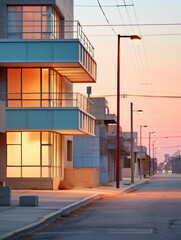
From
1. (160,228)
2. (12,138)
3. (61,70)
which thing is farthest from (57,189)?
(160,228)

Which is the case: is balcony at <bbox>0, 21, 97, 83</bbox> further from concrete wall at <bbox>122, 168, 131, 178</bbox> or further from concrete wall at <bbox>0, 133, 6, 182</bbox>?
concrete wall at <bbox>122, 168, 131, 178</bbox>

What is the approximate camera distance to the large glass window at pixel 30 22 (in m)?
44.2

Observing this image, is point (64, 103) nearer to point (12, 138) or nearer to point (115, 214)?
point (12, 138)

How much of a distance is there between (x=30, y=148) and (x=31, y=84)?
452cm

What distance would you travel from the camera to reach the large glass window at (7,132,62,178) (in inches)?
1689

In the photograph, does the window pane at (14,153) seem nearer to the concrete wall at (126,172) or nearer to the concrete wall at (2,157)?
the concrete wall at (2,157)

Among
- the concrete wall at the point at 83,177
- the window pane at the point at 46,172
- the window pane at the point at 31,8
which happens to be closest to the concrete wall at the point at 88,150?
the concrete wall at the point at 83,177

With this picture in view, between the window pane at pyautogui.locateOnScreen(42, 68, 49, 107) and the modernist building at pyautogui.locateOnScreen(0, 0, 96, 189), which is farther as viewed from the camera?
the window pane at pyautogui.locateOnScreen(42, 68, 49, 107)

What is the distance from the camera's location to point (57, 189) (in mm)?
44344

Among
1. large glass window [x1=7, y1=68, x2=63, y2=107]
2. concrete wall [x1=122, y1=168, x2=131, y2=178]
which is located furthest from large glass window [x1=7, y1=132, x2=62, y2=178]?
concrete wall [x1=122, y1=168, x2=131, y2=178]

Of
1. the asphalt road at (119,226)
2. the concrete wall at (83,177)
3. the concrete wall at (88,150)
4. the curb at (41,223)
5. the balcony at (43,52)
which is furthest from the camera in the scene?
the concrete wall at (88,150)

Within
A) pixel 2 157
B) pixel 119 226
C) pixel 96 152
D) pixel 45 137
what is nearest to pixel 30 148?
pixel 45 137

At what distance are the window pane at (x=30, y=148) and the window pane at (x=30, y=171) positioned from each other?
1.40 ft

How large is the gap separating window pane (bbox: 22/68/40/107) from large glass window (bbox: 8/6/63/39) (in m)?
2.75
